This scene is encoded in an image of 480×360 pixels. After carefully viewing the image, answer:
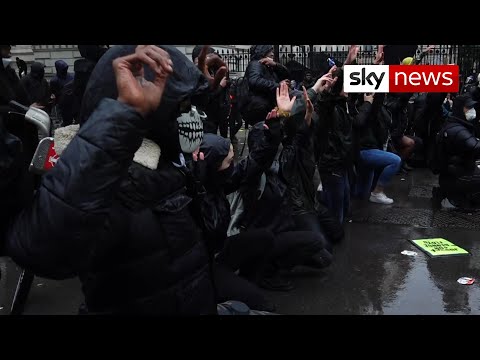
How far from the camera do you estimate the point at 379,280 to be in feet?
15.9

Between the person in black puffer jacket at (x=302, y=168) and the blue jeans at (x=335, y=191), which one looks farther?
the blue jeans at (x=335, y=191)

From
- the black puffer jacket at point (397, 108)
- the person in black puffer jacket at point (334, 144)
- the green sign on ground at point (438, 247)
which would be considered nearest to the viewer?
the green sign on ground at point (438, 247)

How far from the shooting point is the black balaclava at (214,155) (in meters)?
3.64

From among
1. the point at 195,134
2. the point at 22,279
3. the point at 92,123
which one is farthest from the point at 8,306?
the point at 92,123

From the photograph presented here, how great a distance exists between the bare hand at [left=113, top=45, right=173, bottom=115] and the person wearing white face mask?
6180mm

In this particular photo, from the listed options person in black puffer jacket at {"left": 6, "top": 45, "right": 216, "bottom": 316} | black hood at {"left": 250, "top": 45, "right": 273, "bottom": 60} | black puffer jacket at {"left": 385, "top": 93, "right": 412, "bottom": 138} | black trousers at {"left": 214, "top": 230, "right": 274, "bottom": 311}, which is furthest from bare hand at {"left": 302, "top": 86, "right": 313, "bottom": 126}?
black puffer jacket at {"left": 385, "top": 93, "right": 412, "bottom": 138}

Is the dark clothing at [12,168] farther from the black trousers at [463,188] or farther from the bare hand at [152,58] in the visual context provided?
the black trousers at [463,188]

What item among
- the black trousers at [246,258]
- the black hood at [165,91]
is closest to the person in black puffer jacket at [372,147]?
the black trousers at [246,258]

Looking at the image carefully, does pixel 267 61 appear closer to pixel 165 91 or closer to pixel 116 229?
pixel 165 91

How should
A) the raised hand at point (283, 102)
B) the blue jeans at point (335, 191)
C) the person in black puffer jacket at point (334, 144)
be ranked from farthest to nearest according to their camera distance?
the blue jeans at point (335, 191), the person in black puffer jacket at point (334, 144), the raised hand at point (283, 102)

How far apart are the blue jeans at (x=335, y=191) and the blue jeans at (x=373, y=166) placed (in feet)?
2.81

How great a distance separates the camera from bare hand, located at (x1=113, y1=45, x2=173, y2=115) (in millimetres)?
1377
